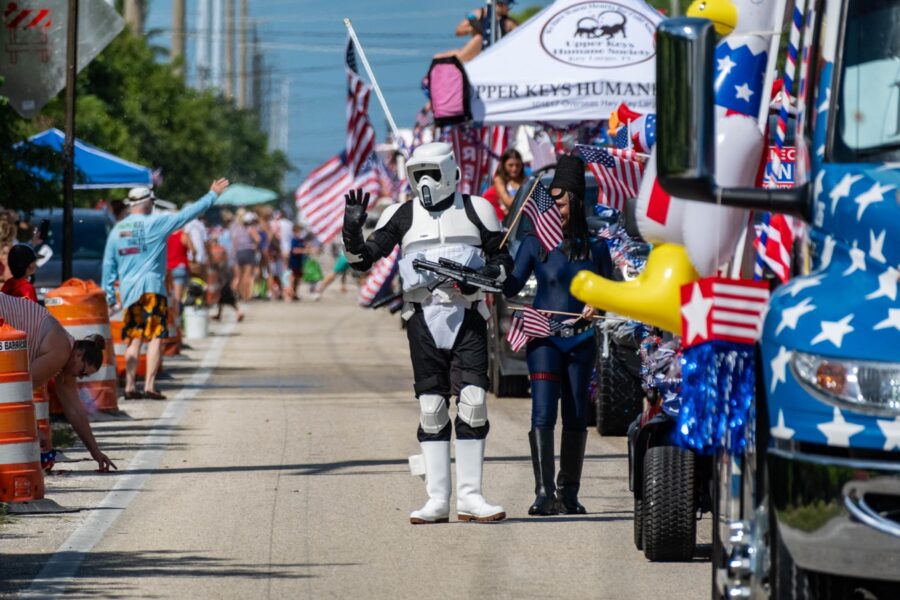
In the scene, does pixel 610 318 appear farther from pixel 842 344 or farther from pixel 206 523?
pixel 842 344

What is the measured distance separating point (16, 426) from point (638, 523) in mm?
3265

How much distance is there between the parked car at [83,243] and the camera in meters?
23.5

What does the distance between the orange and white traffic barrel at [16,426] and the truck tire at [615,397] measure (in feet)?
16.4

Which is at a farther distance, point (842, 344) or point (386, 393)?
point (386, 393)

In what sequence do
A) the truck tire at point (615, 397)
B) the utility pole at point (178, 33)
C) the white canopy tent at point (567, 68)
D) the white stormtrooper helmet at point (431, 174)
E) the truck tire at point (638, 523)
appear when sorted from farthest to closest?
the utility pole at point (178, 33) < the white canopy tent at point (567, 68) < the truck tire at point (615, 397) < the white stormtrooper helmet at point (431, 174) < the truck tire at point (638, 523)

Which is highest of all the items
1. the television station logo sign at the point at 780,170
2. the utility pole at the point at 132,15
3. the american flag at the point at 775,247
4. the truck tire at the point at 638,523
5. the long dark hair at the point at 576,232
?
the utility pole at the point at 132,15

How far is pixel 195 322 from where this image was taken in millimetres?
29016

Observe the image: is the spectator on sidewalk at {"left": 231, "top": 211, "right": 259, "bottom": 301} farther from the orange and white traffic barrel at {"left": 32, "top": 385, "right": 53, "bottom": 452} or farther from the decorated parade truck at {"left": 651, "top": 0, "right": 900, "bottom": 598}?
the decorated parade truck at {"left": 651, "top": 0, "right": 900, "bottom": 598}

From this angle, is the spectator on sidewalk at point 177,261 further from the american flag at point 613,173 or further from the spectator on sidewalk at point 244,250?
the spectator on sidewalk at point 244,250

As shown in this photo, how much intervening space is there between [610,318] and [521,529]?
4.31 feet

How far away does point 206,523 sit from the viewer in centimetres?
1036

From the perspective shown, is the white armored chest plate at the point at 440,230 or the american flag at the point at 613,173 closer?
the white armored chest plate at the point at 440,230

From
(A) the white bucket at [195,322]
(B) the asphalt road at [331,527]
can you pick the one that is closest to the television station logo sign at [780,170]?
(B) the asphalt road at [331,527]

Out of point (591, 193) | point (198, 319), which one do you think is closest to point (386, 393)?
point (591, 193)
